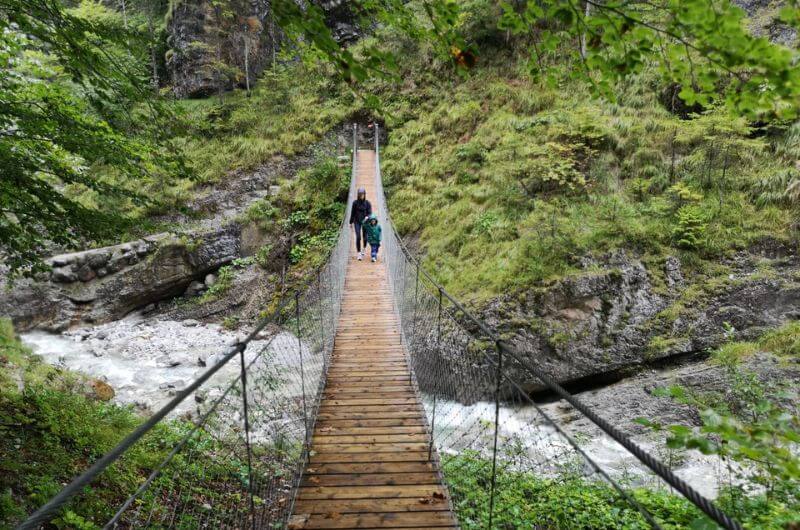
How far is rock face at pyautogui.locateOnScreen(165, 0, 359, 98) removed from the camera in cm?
1472

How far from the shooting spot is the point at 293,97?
14.1 meters

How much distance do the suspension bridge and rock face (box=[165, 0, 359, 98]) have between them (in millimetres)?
13487

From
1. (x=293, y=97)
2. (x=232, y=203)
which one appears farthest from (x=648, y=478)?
(x=293, y=97)

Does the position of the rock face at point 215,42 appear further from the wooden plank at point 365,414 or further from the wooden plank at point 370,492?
the wooden plank at point 370,492

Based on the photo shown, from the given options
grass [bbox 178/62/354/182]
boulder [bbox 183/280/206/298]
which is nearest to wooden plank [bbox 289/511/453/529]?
boulder [bbox 183/280/206/298]

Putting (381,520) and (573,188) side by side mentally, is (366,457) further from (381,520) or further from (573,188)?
(573,188)

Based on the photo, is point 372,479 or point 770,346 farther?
point 770,346

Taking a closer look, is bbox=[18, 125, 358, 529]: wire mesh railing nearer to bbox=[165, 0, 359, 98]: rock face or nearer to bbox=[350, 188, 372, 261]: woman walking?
bbox=[350, 188, 372, 261]: woman walking

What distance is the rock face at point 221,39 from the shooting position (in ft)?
48.3

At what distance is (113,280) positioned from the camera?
9.67m

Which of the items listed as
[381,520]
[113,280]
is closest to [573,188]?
[381,520]

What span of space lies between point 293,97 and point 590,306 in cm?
1240

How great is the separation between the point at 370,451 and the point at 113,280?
946 centimetres

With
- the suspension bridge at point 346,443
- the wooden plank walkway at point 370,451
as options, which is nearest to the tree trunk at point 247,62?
the suspension bridge at point 346,443
